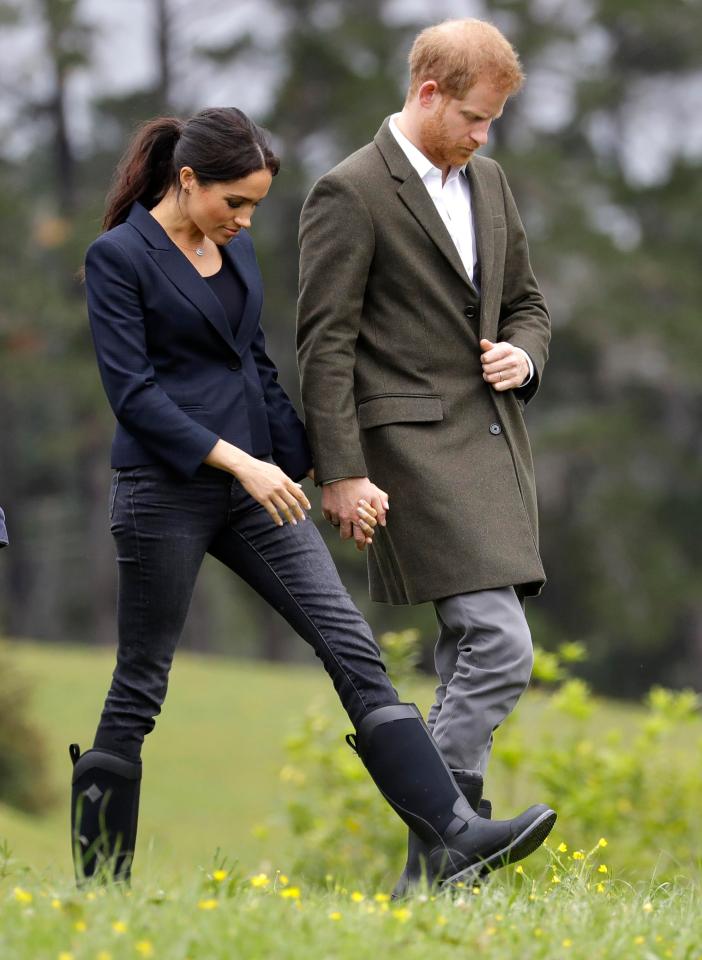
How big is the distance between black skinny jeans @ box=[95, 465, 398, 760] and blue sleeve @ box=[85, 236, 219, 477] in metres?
0.11

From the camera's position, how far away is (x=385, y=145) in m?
4.05

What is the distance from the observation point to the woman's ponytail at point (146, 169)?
3.88 meters

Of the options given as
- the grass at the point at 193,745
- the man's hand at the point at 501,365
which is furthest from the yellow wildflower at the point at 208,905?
the grass at the point at 193,745

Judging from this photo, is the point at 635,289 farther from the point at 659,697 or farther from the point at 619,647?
the point at 659,697

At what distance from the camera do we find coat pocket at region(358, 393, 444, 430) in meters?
3.95

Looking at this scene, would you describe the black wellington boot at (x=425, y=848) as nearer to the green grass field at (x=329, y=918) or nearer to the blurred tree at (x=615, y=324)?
the green grass field at (x=329, y=918)

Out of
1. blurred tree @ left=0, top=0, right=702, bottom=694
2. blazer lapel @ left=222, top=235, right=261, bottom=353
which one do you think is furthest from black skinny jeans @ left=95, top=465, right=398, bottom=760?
blurred tree @ left=0, top=0, right=702, bottom=694

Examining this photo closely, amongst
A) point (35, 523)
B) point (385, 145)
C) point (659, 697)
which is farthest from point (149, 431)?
point (35, 523)

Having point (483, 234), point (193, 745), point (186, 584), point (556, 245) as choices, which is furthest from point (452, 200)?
point (556, 245)

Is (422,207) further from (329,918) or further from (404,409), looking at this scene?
(329,918)

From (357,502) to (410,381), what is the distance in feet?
1.14

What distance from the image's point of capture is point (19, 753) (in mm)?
10672

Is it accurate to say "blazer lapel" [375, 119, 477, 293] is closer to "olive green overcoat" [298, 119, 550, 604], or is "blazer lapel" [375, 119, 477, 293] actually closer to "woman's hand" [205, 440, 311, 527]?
"olive green overcoat" [298, 119, 550, 604]

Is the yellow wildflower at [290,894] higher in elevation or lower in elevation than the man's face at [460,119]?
lower
